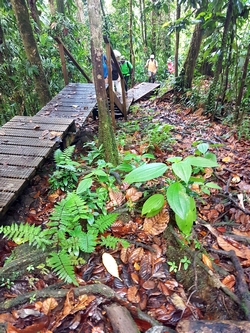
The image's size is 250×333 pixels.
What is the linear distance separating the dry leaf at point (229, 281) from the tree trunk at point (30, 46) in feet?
18.7

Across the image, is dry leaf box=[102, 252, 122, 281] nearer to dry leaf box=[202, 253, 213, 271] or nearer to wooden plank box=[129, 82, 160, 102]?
dry leaf box=[202, 253, 213, 271]

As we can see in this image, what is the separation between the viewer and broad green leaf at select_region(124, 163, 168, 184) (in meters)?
1.78

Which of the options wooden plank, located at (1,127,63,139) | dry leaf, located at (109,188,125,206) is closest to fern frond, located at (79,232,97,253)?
dry leaf, located at (109,188,125,206)

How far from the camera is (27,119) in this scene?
14.9ft

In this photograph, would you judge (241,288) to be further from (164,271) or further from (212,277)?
(164,271)

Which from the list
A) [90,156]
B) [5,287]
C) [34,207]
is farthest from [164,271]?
[90,156]

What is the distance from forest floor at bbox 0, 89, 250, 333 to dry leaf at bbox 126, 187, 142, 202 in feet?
0.04

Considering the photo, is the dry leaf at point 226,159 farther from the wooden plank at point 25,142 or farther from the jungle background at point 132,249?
the wooden plank at point 25,142

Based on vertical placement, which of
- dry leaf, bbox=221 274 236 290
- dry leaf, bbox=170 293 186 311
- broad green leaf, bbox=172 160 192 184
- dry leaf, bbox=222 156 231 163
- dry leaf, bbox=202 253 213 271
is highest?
broad green leaf, bbox=172 160 192 184

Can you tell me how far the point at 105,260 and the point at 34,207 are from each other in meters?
1.48

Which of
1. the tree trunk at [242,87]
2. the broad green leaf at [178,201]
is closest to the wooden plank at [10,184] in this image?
the broad green leaf at [178,201]

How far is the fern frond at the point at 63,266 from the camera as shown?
5.99 feet

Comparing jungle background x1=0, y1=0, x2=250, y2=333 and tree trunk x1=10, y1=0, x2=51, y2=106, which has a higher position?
tree trunk x1=10, y1=0, x2=51, y2=106

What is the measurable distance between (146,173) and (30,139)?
265cm
